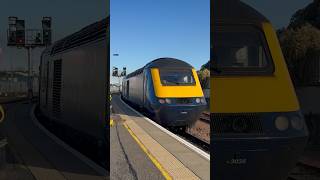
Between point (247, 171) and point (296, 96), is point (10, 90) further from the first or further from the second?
point (296, 96)

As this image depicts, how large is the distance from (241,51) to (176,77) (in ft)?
1.53

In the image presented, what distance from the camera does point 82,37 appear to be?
228 centimetres

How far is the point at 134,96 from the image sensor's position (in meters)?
2.46

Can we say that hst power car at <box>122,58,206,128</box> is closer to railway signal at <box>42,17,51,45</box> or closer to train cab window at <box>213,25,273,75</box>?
train cab window at <box>213,25,273,75</box>

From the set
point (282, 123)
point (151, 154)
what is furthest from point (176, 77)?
point (282, 123)

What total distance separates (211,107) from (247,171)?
0.45 metres

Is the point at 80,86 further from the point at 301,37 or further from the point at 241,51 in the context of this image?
the point at 301,37

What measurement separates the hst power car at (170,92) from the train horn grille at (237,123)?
0.21 metres

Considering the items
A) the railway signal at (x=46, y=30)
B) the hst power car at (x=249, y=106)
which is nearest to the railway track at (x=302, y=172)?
the hst power car at (x=249, y=106)

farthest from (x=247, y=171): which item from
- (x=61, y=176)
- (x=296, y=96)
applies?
(x=61, y=176)

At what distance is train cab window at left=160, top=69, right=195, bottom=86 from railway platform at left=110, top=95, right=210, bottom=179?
9.6 inches

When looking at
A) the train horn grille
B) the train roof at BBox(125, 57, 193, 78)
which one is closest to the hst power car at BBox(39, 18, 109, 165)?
the train roof at BBox(125, 57, 193, 78)

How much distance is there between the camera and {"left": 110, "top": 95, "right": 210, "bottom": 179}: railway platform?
2.04 metres

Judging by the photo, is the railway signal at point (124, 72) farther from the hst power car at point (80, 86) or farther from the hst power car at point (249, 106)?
the hst power car at point (249, 106)
